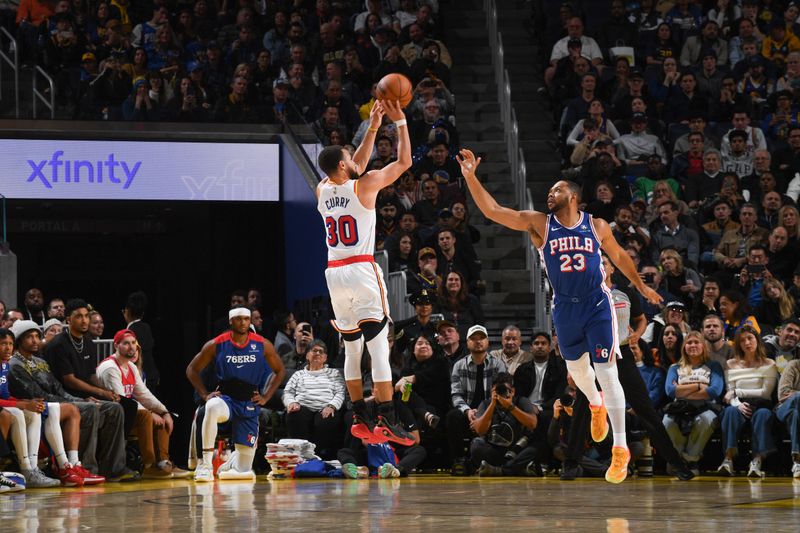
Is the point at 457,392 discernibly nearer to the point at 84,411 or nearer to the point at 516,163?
the point at 84,411

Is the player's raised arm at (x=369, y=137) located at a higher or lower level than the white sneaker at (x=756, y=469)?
higher

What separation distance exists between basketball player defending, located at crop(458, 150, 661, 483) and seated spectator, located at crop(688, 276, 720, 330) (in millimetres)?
4089

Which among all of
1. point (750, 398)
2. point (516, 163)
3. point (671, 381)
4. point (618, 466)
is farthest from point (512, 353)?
point (516, 163)

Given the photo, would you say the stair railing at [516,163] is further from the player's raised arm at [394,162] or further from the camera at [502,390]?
the player's raised arm at [394,162]

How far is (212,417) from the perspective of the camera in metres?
12.5

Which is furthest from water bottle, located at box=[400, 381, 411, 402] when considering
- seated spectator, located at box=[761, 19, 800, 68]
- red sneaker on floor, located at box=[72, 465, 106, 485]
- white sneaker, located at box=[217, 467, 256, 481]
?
seated spectator, located at box=[761, 19, 800, 68]

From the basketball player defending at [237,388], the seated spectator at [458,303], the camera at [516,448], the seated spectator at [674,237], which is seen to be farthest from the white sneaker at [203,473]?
the seated spectator at [674,237]

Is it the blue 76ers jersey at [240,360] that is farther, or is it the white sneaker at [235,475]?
the blue 76ers jersey at [240,360]

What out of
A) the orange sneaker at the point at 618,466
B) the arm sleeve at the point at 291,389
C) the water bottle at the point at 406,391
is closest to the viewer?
the orange sneaker at the point at 618,466

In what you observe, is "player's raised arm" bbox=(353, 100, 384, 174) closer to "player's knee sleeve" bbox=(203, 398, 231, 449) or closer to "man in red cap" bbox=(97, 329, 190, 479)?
"player's knee sleeve" bbox=(203, 398, 231, 449)

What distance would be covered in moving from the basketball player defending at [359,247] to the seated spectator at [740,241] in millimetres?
6124

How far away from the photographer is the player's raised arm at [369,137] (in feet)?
29.9

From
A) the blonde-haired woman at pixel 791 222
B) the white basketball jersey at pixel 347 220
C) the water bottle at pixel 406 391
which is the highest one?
the blonde-haired woman at pixel 791 222

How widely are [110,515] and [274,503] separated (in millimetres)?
1263
